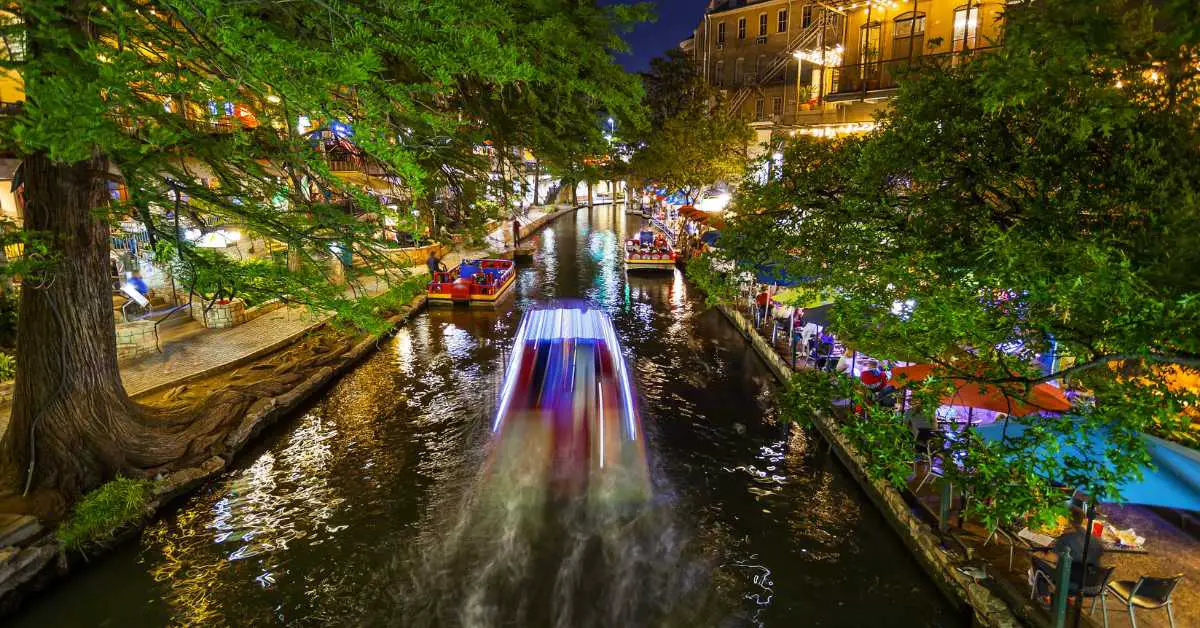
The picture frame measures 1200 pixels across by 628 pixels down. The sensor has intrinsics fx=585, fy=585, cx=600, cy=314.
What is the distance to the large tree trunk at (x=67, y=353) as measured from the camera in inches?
331

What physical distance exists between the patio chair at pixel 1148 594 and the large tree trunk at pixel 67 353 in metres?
13.9

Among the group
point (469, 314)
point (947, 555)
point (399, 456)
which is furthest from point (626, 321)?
point (947, 555)

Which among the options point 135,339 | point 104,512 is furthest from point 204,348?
point 104,512

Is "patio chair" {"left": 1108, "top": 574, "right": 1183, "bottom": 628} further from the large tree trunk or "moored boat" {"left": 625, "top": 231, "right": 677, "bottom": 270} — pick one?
"moored boat" {"left": 625, "top": 231, "right": 677, "bottom": 270}

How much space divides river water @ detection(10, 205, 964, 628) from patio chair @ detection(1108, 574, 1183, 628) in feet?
5.92

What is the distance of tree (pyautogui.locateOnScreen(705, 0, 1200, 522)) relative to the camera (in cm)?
428

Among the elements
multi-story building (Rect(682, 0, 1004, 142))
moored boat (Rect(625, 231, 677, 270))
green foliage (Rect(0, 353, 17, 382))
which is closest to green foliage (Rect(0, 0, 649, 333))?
multi-story building (Rect(682, 0, 1004, 142))

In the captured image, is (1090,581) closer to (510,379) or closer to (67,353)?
(510,379)

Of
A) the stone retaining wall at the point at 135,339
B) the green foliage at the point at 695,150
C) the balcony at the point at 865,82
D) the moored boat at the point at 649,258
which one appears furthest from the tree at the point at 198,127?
the green foliage at the point at 695,150

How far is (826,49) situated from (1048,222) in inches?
962

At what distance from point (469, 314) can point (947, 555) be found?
18.9 m

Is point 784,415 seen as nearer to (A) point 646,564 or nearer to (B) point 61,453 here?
(A) point 646,564

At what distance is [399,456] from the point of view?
12000mm

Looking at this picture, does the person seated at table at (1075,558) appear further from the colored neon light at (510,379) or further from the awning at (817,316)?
the colored neon light at (510,379)
